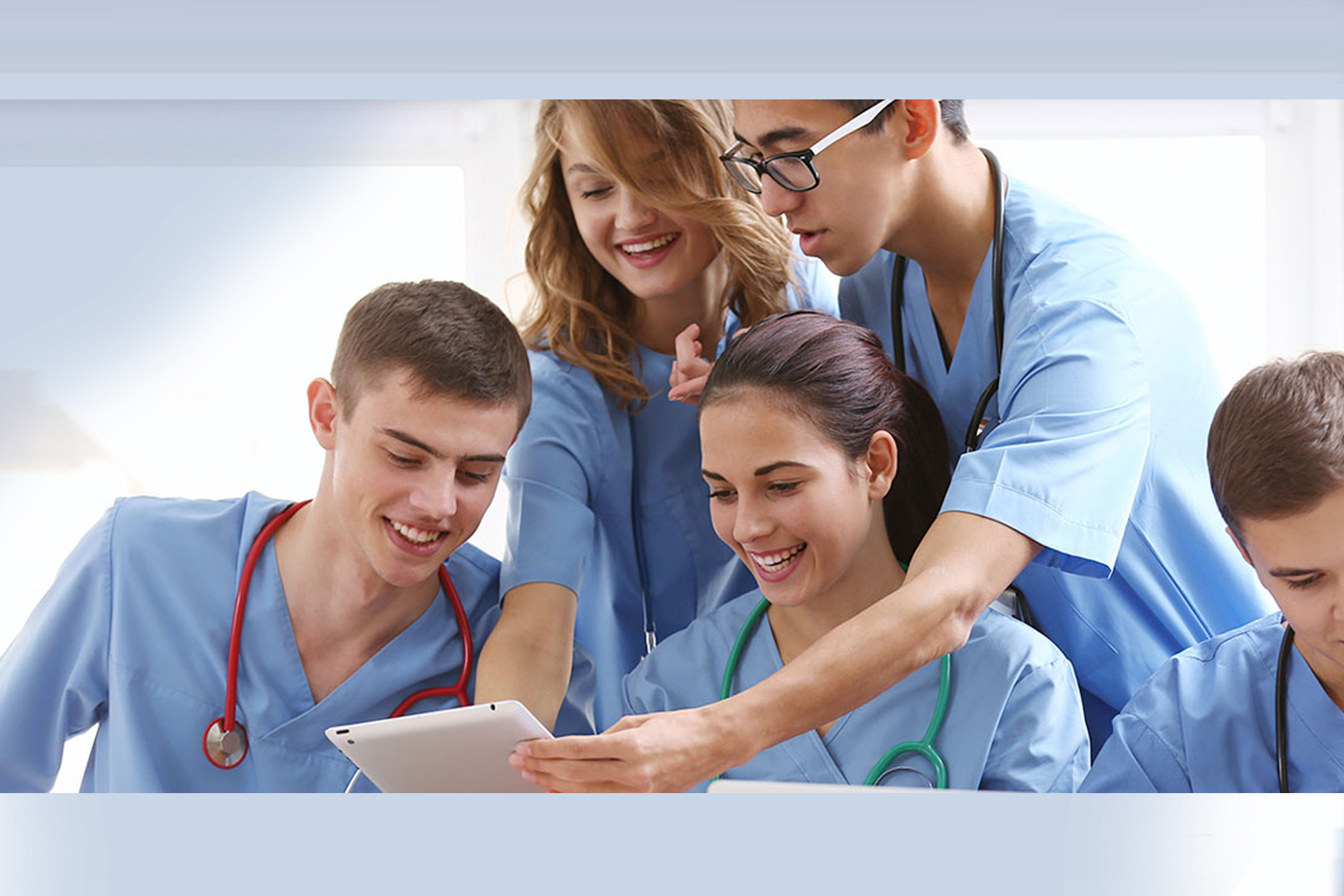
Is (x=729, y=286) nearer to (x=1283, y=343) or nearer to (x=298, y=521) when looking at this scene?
(x=298, y=521)

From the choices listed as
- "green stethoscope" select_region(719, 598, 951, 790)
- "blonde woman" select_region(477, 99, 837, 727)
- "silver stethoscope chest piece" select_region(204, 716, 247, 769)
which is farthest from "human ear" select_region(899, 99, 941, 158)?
"silver stethoscope chest piece" select_region(204, 716, 247, 769)

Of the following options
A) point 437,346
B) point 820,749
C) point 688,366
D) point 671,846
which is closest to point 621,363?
point 688,366

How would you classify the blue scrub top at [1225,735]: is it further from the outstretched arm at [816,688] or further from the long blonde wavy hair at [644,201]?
the long blonde wavy hair at [644,201]

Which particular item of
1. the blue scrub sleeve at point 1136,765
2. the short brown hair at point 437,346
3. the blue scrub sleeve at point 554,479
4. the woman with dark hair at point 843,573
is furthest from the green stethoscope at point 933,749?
the short brown hair at point 437,346

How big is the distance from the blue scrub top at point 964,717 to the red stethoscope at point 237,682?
174 mm

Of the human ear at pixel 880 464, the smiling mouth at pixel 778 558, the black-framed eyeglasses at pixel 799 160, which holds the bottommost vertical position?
the smiling mouth at pixel 778 558

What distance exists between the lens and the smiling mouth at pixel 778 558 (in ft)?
3.84

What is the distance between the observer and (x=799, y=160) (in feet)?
3.57

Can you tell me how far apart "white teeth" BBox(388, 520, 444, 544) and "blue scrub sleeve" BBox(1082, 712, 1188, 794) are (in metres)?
0.61

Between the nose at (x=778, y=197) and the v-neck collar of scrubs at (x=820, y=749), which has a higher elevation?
the nose at (x=778, y=197)

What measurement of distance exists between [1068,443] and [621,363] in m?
0.51
